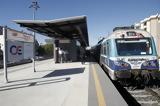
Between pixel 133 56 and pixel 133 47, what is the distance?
0.63 meters

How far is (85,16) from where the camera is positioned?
1906 centimetres

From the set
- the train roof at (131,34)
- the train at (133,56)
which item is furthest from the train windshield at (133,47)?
the train roof at (131,34)

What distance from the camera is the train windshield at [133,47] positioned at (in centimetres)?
1416

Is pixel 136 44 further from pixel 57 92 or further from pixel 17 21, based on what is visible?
pixel 17 21

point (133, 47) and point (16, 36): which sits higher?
point (16, 36)

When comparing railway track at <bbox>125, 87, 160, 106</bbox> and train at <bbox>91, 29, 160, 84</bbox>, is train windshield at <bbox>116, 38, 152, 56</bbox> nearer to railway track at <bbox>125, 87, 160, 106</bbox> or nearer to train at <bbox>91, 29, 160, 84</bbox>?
train at <bbox>91, 29, 160, 84</bbox>

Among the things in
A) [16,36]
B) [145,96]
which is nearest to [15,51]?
[16,36]

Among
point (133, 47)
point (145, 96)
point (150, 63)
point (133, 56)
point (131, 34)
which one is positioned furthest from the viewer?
point (131, 34)

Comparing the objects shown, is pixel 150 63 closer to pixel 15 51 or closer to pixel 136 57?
pixel 136 57

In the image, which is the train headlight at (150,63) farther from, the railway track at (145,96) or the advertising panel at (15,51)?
the advertising panel at (15,51)

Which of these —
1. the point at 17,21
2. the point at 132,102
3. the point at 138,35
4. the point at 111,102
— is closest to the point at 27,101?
the point at 111,102

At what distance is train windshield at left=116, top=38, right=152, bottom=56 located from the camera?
14164 mm

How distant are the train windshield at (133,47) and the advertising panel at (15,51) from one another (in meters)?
5.39

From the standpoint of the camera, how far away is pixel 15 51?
16.2 m
